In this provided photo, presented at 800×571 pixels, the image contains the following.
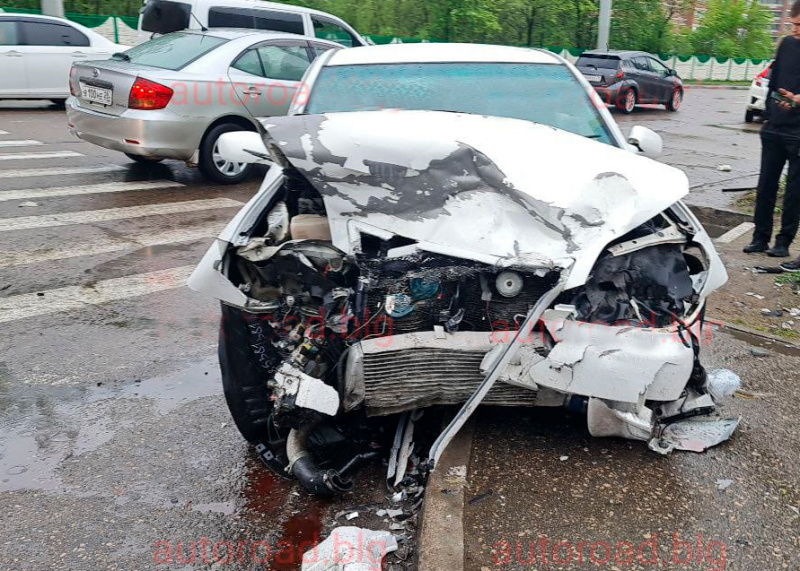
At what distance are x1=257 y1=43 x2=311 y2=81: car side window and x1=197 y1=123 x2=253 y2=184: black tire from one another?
911 mm

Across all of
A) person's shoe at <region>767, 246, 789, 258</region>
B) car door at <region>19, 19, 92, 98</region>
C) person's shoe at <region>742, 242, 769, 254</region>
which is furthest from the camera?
car door at <region>19, 19, 92, 98</region>

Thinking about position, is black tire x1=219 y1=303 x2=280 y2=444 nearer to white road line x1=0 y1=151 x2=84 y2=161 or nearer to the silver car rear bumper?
the silver car rear bumper

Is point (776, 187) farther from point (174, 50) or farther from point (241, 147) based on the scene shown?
point (174, 50)

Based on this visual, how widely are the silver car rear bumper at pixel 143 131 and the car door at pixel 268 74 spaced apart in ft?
2.62

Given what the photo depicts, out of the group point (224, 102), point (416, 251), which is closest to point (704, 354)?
point (416, 251)

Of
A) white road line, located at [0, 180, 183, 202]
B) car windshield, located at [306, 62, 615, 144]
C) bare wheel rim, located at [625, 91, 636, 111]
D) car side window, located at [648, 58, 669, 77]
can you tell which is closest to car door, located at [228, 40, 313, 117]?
white road line, located at [0, 180, 183, 202]

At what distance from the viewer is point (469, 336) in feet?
11.1

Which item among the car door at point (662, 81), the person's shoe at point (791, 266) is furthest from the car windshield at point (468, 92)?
the car door at point (662, 81)

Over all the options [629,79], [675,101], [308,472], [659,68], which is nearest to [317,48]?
[308,472]

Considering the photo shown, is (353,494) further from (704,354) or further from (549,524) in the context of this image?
(704,354)

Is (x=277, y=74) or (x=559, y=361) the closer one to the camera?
(x=559, y=361)

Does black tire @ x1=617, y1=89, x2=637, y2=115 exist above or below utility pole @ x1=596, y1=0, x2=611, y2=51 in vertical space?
below

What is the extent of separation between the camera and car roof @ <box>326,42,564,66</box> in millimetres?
5047

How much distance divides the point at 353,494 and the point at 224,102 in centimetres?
679
